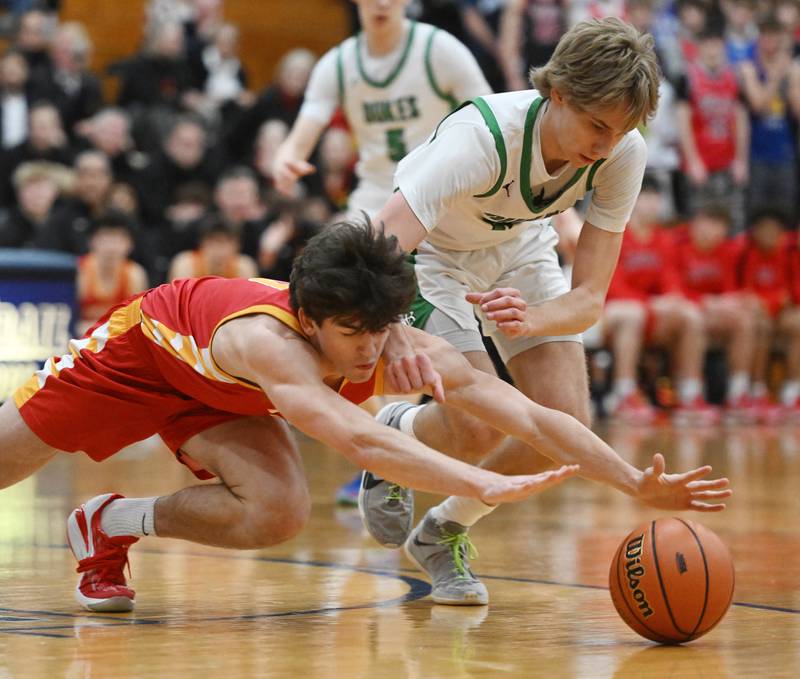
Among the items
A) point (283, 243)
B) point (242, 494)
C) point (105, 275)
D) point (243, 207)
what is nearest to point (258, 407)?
point (242, 494)

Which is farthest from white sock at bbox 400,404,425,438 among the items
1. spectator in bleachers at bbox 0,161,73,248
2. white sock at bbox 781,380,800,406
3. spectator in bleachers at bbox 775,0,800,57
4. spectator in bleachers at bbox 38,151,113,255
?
spectator in bleachers at bbox 775,0,800,57

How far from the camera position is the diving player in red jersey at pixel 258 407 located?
3820mm

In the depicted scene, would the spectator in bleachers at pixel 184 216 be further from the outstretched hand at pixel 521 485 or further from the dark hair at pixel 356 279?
the outstretched hand at pixel 521 485

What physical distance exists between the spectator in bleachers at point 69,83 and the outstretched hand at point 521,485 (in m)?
10.3

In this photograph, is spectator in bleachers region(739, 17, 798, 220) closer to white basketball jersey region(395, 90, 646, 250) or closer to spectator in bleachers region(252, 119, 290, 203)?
spectator in bleachers region(252, 119, 290, 203)

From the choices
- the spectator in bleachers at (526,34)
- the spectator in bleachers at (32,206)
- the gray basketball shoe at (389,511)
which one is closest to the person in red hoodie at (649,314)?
the spectator in bleachers at (526,34)

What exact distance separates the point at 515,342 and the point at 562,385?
25cm

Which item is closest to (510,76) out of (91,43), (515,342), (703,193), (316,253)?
(703,193)

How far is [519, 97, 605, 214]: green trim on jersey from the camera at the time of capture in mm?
4543

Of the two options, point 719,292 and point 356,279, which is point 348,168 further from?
point 356,279

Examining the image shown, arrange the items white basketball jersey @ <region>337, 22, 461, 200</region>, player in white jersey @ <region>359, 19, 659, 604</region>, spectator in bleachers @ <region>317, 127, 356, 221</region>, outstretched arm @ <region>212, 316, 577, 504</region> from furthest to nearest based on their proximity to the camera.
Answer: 1. spectator in bleachers @ <region>317, 127, 356, 221</region>
2. white basketball jersey @ <region>337, 22, 461, 200</region>
3. player in white jersey @ <region>359, 19, 659, 604</region>
4. outstretched arm @ <region>212, 316, 577, 504</region>

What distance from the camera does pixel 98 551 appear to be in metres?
4.61

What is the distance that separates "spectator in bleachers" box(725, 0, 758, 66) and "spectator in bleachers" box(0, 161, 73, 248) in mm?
6781

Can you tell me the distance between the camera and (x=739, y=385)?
43.0ft
